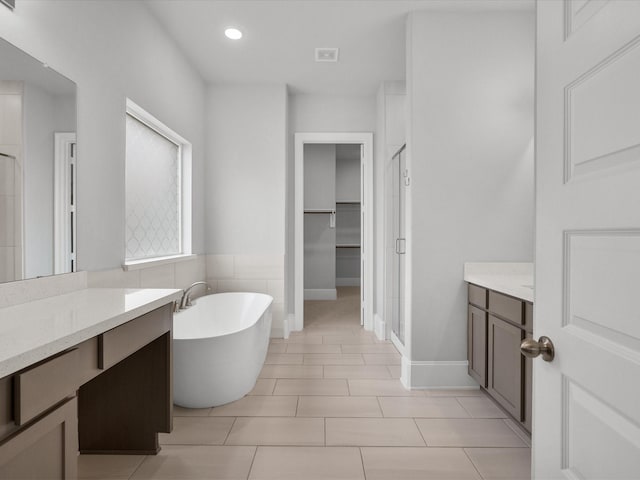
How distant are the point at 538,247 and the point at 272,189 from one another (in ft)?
10.8

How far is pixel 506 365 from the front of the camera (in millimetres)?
2076

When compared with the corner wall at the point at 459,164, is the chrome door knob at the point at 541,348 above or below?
below

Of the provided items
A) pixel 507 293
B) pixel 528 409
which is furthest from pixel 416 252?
pixel 528 409

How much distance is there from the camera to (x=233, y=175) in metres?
3.98

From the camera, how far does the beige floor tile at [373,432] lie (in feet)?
6.43

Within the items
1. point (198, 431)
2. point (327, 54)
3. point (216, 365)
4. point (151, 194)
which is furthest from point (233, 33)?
point (198, 431)

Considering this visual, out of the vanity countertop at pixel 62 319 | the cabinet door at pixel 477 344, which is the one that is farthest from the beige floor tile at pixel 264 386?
the cabinet door at pixel 477 344

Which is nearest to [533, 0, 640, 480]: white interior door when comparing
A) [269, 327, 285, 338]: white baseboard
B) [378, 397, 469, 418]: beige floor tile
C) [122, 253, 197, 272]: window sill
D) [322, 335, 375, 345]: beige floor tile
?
[378, 397, 469, 418]: beige floor tile

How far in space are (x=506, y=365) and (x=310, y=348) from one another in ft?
6.39

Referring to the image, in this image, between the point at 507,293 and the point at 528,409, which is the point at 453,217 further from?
the point at 528,409

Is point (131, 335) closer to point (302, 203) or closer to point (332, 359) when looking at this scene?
point (332, 359)

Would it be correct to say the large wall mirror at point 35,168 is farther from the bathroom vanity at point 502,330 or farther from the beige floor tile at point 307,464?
the bathroom vanity at point 502,330

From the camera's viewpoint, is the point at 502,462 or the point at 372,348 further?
the point at 372,348

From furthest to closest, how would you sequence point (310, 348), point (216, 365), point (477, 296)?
point (310, 348), point (477, 296), point (216, 365)
